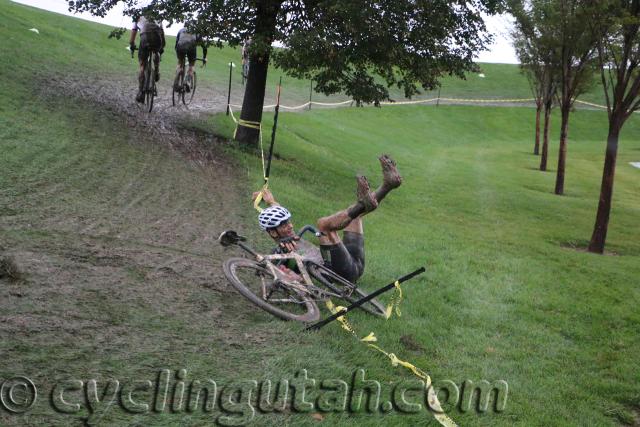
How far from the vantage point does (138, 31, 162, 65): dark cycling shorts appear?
18.2 m

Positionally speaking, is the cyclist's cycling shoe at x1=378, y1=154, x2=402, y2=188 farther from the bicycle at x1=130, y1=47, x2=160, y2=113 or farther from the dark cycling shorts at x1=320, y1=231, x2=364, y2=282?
the bicycle at x1=130, y1=47, x2=160, y2=113

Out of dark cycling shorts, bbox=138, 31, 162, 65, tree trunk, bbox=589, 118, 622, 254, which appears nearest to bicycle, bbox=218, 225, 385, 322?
tree trunk, bbox=589, 118, 622, 254

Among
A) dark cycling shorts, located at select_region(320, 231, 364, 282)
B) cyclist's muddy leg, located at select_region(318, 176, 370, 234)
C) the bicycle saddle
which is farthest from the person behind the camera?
dark cycling shorts, located at select_region(320, 231, 364, 282)

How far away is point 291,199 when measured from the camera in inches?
625

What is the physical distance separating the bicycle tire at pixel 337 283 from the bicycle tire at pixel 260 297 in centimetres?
78

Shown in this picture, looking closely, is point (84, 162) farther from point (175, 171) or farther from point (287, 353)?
point (287, 353)

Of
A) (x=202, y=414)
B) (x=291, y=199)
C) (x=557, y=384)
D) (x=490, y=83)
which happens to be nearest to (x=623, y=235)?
(x=291, y=199)

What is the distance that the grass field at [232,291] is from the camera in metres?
6.42

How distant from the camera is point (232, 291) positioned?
865 cm

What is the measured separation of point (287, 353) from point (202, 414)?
1516 millimetres

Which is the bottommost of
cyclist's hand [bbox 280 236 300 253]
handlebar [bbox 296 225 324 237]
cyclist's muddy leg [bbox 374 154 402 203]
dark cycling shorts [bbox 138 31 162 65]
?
cyclist's hand [bbox 280 236 300 253]

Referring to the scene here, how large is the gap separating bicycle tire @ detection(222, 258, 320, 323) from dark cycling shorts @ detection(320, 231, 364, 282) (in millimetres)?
1228

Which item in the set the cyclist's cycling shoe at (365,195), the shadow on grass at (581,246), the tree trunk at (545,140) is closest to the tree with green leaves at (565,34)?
the tree trunk at (545,140)

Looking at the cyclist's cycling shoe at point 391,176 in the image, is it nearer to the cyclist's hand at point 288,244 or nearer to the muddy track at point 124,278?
the cyclist's hand at point 288,244
